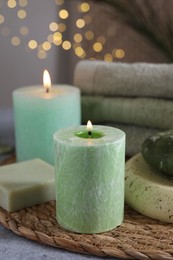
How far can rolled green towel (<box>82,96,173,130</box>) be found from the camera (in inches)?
30.0

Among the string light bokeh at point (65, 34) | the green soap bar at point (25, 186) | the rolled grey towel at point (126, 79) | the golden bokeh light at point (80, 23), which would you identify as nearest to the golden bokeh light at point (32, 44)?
the string light bokeh at point (65, 34)

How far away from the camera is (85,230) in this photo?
549mm

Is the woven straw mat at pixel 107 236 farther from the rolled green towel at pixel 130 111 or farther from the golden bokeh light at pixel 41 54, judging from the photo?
the golden bokeh light at pixel 41 54

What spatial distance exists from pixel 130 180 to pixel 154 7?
1.76 feet

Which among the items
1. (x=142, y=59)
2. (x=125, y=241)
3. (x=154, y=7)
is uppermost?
(x=154, y=7)

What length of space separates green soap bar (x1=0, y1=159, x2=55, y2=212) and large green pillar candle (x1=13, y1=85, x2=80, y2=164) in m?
0.08

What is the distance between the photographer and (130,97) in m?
0.80

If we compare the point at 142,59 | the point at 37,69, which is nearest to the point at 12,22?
the point at 37,69

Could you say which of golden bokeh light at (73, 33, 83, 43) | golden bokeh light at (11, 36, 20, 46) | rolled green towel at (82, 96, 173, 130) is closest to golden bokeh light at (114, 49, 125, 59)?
golden bokeh light at (73, 33, 83, 43)

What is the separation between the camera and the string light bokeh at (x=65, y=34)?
3.65ft

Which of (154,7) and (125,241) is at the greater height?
(154,7)

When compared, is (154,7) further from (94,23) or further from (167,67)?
(167,67)

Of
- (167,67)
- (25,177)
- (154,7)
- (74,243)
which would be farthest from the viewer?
(154,7)

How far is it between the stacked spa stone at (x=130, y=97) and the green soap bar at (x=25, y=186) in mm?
176
